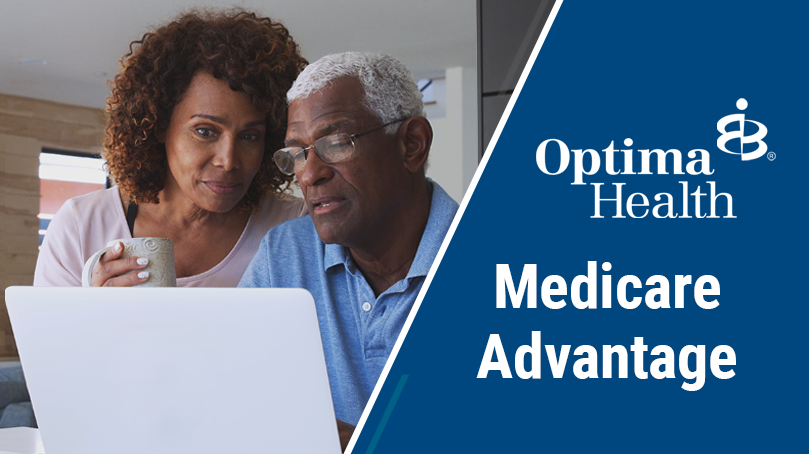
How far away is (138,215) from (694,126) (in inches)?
52.3

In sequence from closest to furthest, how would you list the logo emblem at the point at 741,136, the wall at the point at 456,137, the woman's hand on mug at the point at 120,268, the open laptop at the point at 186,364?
the open laptop at the point at 186,364 → the logo emblem at the point at 741,136 → the woman's hand on mug at the point at 120,268 → the wall at the point at 456,137

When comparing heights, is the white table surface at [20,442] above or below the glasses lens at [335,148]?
below

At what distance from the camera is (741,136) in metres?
1.01

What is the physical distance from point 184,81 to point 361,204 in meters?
0.57

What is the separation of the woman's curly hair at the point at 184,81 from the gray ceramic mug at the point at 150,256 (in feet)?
1.46

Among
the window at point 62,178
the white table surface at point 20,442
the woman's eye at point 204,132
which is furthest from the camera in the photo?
the window at point 62,178

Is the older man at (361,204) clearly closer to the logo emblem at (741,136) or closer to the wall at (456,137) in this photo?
the logo emblem at (741,136)

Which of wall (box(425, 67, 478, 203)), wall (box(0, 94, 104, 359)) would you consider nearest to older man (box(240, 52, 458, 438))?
wall (box(425, 67, 478, 203))

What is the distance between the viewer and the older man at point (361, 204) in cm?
138

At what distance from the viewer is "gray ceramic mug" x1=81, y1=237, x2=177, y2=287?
132cm

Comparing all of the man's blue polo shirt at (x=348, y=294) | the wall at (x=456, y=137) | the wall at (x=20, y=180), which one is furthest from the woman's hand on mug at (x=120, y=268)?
the wall at (x=20, y=180)

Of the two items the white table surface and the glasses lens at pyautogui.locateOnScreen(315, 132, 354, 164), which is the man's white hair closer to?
the glasses lens at pyautogui.locateOnScreen(315, 132, 354, 164)

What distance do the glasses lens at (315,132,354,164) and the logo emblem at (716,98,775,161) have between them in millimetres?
631

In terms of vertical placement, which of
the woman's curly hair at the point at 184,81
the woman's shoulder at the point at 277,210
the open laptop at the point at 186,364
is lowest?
the open laptop at the point at 186,364
